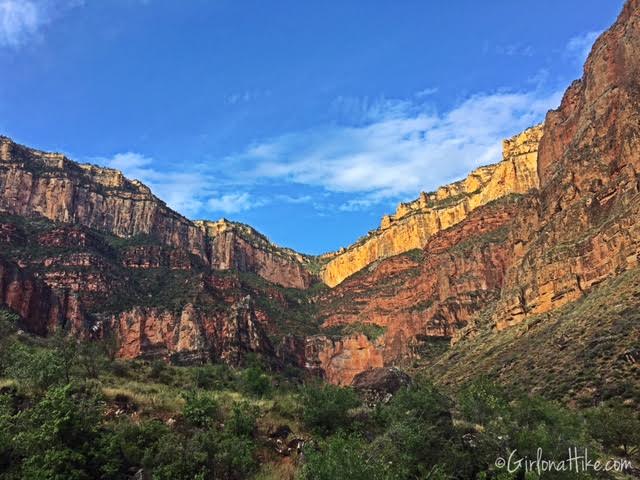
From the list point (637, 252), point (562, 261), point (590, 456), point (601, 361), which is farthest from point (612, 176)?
point (590, 456)

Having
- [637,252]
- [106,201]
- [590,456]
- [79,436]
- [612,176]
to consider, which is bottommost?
[590,456]

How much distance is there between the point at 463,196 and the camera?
562 ft

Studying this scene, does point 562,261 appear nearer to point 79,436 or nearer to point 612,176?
point 612,176

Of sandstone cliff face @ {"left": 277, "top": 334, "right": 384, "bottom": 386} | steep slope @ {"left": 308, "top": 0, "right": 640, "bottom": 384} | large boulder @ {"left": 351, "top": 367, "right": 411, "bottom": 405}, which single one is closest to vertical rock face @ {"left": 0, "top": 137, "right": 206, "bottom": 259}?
sandstone cliff face @ {"left": 277, "top": 334, "right": 384, "bottom": 386}

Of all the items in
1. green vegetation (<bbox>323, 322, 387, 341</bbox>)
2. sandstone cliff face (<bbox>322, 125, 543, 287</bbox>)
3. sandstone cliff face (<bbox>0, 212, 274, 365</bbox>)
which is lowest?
green vegetation (<bbox>323, 322, 387, 341</bbox>)

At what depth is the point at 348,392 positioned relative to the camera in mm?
17344

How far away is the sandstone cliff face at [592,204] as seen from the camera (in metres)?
66.4

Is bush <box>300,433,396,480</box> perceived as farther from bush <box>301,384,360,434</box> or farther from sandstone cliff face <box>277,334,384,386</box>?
sandstone cliff face <box>277,334,384,386</box>

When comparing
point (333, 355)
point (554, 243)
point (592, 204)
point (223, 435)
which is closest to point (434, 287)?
point (333, 355)

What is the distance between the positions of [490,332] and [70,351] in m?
75.2

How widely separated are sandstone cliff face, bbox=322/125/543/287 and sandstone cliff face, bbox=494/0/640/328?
32.4m

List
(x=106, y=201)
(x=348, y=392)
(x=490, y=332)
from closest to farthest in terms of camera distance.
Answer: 1. (x=348, y=392)
2. (x=490, y=332)
3. (x=106, y=201)

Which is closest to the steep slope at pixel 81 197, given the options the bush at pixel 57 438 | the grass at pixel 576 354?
the grass at pixel 576 354

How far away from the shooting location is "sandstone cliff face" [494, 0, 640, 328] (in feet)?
218
